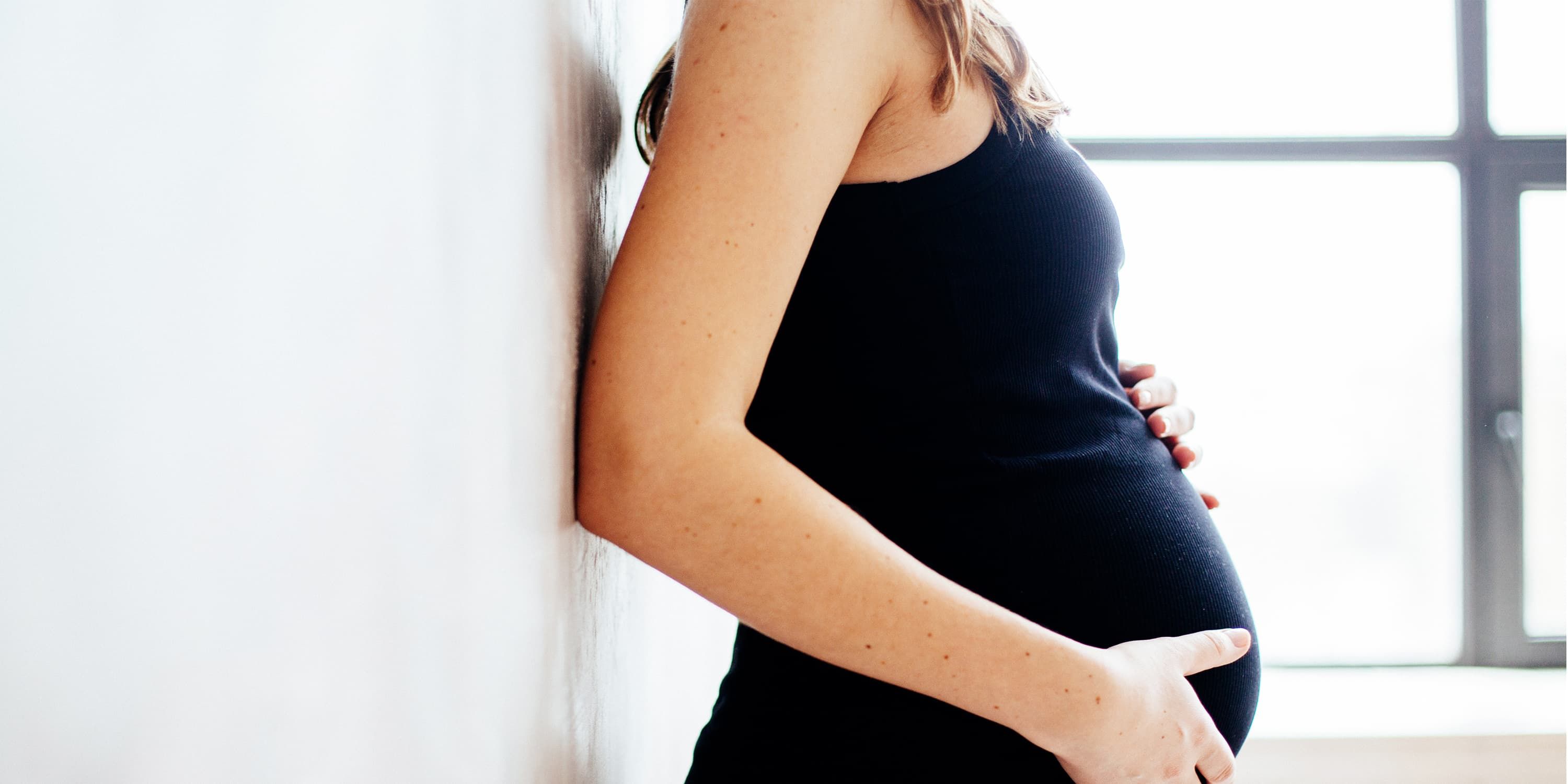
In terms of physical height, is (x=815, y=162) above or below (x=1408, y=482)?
above

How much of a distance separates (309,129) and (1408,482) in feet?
8.41

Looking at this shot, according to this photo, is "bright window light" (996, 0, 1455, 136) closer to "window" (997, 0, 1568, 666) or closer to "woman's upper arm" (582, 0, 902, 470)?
"window" (997, 0, 1568, 666)

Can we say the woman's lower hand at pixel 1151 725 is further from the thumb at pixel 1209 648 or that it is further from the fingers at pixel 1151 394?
the fingers at pixel 1151 394

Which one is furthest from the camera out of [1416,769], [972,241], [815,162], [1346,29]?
[1346,29]

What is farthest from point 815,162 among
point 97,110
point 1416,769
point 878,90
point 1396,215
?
point 1396,215

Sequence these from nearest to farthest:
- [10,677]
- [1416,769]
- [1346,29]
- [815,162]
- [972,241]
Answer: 1. [10,677]
2. [815,162]
3. [972,241]
4. [1416,769]
5. [1346,29]

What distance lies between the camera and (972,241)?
0.49 meters

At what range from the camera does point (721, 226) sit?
1.21 ft

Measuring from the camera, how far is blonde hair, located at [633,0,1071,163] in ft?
1.49

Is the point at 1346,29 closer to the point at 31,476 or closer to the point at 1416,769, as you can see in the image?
the point at 1416,769

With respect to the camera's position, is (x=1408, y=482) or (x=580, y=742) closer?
(x=580, y=742)

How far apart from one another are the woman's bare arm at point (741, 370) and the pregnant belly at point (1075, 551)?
3.9 inches

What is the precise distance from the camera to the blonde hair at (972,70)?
454 millimetres

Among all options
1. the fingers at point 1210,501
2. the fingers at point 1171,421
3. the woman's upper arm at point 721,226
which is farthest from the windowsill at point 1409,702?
the woman's upper arm at point 721,226
